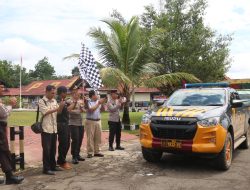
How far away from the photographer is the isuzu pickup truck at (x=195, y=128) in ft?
25.0

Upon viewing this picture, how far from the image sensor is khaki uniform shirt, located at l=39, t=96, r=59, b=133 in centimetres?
757

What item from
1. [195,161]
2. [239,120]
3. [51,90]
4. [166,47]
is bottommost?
[195,161]

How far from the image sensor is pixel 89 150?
381 inches

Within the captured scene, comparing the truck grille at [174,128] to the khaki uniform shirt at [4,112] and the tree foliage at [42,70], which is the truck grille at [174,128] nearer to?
the khaki uniform shirt at [4,112]

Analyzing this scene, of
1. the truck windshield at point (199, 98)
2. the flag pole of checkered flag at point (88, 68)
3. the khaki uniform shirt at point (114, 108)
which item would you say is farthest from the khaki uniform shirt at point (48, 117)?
the khaki uniform shirt at point (114, 108)

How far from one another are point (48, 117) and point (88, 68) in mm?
2280

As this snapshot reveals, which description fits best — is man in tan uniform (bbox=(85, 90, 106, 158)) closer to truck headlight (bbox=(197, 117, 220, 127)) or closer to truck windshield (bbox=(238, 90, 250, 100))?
truck headlight (bbox=(197, 117, 220, 127))

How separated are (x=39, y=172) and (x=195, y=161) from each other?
11.8 ft

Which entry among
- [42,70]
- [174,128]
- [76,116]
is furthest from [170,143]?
[42,70]

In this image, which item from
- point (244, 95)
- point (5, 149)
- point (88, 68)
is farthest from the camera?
point (244, 95)

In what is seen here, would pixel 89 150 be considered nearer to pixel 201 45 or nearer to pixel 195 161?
pixel 195 161

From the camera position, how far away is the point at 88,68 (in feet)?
31.3

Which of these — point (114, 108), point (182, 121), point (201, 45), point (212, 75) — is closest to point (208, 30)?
point (201, 45)

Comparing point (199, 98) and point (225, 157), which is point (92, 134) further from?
point (225, 157)
